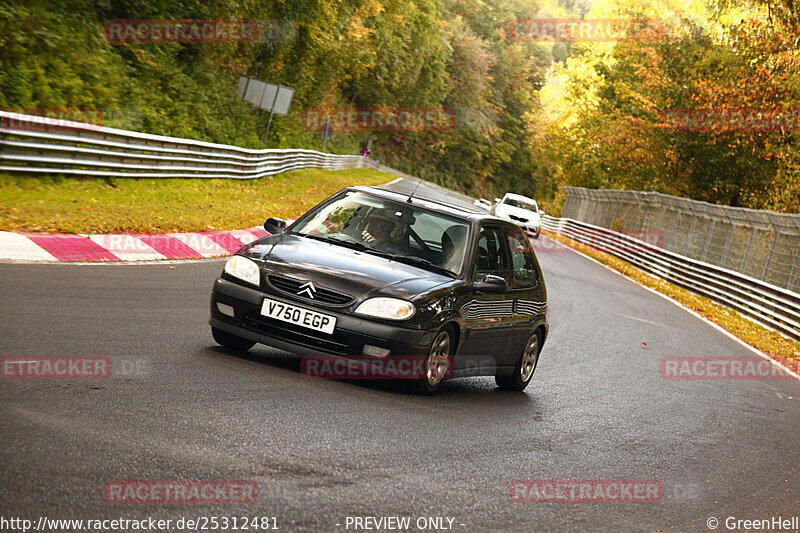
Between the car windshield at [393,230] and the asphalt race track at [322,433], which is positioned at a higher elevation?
the car windshield at [393,230]

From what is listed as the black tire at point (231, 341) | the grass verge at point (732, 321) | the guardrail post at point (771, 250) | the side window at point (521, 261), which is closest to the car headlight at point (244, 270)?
the black tire at point (231, 341)

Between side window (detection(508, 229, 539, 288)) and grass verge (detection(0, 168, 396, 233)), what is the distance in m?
6.40

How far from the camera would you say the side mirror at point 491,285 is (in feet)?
27.2

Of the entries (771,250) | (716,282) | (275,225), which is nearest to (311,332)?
(275,225)

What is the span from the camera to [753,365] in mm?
15609

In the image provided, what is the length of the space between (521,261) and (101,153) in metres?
12.8

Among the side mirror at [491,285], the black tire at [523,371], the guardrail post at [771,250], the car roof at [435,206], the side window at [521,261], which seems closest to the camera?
the side mirror at [491,285]

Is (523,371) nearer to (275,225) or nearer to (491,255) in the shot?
(491,255)

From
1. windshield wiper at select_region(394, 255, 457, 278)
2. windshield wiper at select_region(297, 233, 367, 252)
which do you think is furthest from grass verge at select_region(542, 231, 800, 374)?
windshield wiper at select_region(297, 233, 367, 252)

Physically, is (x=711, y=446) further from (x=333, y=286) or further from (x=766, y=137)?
(x=766, y=137)

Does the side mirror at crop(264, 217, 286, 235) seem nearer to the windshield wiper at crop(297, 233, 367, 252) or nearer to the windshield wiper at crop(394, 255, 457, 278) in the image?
the windshield wiper at crop(297, 233, 367, 252)

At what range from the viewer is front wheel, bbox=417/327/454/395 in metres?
7.71

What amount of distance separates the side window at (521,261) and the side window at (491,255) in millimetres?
176

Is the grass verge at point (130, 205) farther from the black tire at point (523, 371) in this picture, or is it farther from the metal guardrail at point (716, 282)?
the metal guardrail at point (716, 282)
